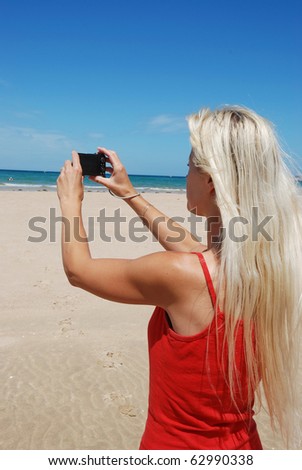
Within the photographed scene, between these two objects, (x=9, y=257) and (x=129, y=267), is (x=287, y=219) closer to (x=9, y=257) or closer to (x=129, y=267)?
(x=129, y=267)

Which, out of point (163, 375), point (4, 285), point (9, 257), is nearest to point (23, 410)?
point (163, 375)

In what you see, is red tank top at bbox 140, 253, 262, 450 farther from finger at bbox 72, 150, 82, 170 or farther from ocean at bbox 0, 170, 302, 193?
ocean at bbox 0, 170, 302, 193

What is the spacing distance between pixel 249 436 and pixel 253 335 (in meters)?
0.44

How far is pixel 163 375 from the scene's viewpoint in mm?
1605

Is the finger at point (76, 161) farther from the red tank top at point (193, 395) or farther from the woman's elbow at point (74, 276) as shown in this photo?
the red tank top at point (193, 395)

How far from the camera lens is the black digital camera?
6.81 ft

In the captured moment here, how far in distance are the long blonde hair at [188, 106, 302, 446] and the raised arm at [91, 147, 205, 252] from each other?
748 mm

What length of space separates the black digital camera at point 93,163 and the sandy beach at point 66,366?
2564mm

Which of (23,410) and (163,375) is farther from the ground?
(163,375)

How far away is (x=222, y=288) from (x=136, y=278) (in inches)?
11.6

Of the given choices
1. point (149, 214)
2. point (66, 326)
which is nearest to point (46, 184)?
point (66, 326)

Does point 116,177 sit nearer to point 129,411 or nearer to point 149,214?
point 149,214

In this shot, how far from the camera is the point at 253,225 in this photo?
1421 mm
